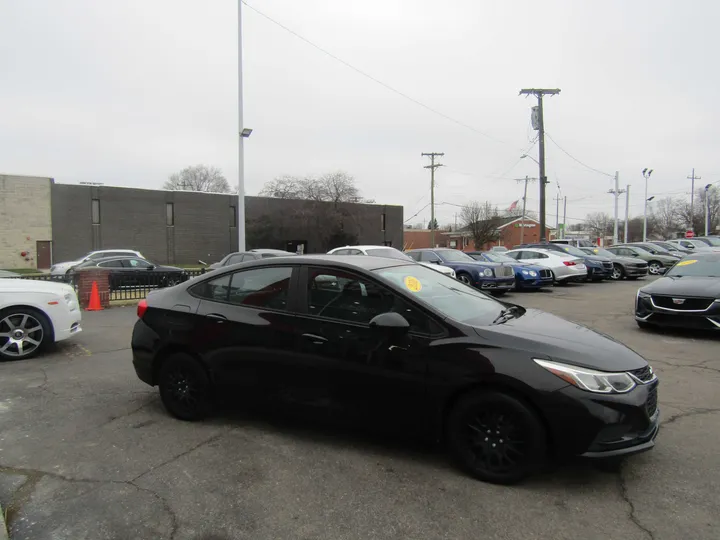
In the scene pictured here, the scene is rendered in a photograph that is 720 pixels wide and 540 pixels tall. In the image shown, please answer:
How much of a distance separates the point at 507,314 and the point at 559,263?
49.5ft

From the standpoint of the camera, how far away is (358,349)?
3.49 metres

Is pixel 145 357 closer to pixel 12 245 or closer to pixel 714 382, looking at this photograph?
pixel 714 382

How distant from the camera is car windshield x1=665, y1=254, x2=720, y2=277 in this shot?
8633mm

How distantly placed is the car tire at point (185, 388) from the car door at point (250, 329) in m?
0.17

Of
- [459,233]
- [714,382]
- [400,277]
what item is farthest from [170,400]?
[459,233]

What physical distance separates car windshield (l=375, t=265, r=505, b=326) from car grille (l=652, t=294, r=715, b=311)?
5345 mm

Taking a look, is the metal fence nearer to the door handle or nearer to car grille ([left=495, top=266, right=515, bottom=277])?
car grille ([left=495, top=266, right=515, bottom=277])

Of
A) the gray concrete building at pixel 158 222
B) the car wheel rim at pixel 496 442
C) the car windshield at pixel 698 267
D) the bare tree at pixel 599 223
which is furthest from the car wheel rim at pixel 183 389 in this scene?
the bare tree at pixel 599 223

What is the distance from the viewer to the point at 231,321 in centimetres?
406

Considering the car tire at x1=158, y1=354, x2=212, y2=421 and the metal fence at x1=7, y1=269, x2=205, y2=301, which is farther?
the metal fence at x1=7, y1=269, x2=205, y2=301

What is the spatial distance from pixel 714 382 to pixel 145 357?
20.6ft

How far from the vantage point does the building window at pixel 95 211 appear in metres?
40.2

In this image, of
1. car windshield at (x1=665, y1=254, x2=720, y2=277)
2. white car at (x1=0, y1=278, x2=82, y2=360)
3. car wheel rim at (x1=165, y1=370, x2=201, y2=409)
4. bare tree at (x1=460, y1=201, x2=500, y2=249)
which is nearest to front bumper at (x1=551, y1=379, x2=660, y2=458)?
car wheel rim at (x1=165, y1=370, x2=201, y2=409)

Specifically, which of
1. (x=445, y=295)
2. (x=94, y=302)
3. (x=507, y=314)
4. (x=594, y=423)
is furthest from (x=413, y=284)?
(x=94, y=302)
